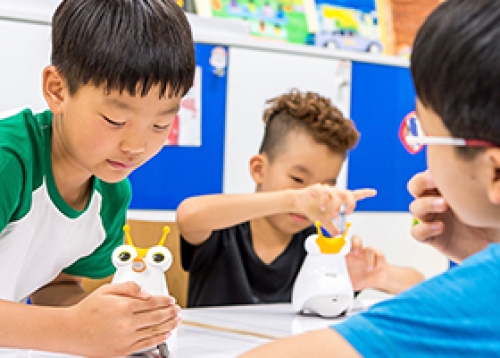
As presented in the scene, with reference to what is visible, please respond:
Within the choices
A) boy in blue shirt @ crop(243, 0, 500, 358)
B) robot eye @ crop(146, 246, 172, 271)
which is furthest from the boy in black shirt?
boy in blue shirt @ crop(243, 0, 500, 358)

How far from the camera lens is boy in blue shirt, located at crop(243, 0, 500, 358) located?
40cm

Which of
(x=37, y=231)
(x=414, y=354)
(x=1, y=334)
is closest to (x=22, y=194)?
(x=37, y=231)

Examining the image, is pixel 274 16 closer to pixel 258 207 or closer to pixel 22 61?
pixel 22 61

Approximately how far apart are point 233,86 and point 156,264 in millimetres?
1139

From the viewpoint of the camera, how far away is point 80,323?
2.27ft

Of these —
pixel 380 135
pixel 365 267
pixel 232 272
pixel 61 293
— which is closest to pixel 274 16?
pixel 380 135

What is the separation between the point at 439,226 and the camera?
2.54 feet

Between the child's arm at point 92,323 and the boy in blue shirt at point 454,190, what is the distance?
0.28 m

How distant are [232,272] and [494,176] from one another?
37.4 inches

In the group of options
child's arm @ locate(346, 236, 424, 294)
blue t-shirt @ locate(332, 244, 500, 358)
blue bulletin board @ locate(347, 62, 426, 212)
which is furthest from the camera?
blue bulletin board @ locate(347, 62, 426, 212)

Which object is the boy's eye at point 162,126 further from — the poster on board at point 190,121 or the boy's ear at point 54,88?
the poster on board at point 190,121

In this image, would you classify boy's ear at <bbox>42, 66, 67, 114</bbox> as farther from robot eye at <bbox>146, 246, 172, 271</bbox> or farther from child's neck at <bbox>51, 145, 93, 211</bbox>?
robot eye at <bbox>146, 246, 172, 271</bbox>

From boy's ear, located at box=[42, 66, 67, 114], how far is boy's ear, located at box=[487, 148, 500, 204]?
59 cm

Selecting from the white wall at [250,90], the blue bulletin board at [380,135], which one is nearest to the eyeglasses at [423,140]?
the white wall at [250,90]
